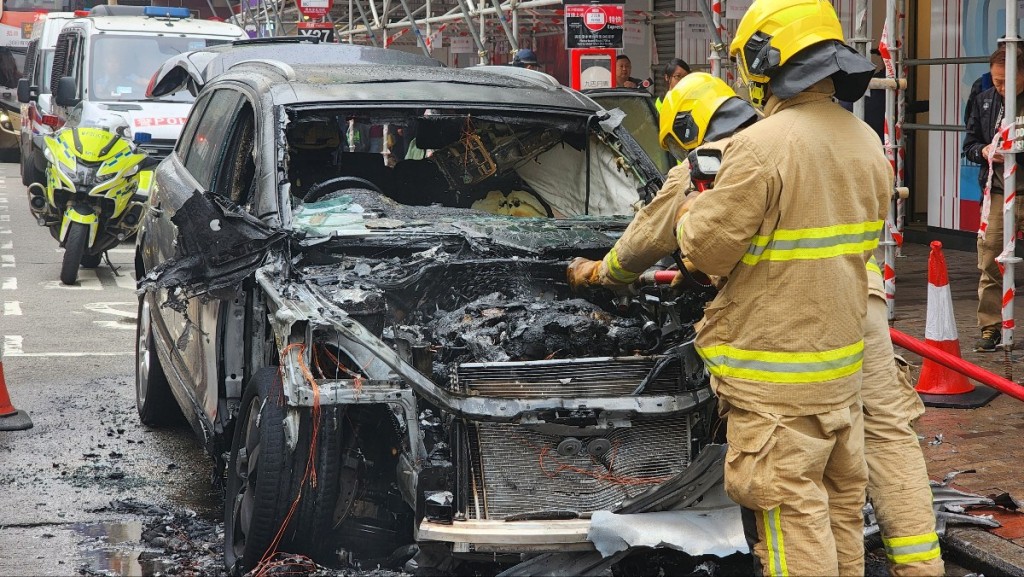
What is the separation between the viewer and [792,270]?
359 cm

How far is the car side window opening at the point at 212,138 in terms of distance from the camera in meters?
5.81

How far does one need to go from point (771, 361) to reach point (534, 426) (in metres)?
0.84

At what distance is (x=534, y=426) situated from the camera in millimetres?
4078

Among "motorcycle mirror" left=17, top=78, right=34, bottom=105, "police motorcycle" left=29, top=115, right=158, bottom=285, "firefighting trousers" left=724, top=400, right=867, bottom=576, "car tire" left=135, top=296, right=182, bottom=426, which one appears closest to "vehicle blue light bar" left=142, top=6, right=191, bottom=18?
"motorcycle mirror" left=17, top=78, right=34, bottom=105

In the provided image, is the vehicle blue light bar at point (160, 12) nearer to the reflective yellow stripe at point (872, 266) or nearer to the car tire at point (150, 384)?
the car tire at point (150, 384)

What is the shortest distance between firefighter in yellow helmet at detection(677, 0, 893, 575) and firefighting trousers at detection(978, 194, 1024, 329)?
4.76 meters

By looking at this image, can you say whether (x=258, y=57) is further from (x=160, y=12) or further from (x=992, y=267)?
(x=992, y=267)

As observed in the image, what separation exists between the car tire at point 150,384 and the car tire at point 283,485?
7.40 feet

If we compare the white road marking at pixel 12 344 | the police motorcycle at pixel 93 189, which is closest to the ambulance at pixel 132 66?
the police motorcycle at pixel 93 189

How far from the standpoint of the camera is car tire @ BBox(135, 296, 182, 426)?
261 inches

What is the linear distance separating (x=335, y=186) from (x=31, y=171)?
1473cm

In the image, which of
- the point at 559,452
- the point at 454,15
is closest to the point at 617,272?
the point at 559,452

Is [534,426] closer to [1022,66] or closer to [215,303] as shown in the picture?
[215,303]

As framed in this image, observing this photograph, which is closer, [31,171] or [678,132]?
[678,132]
